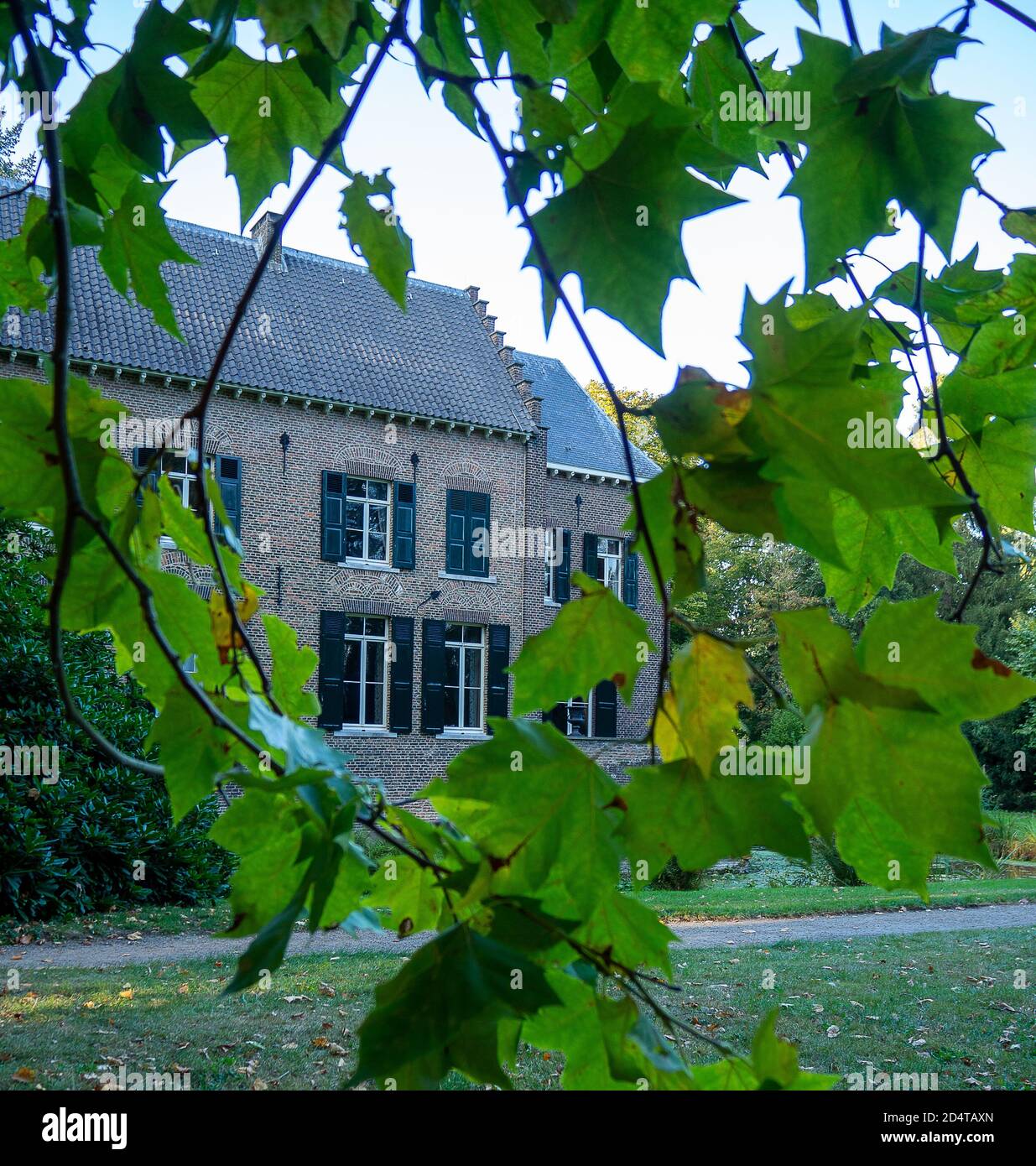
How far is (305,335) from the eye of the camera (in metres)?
17.7

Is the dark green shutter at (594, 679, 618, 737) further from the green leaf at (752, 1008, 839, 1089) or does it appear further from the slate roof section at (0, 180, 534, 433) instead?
the green leaf at (752, 1008, 839, 1089)

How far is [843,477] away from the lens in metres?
0.61

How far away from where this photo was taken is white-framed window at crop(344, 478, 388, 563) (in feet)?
56.2

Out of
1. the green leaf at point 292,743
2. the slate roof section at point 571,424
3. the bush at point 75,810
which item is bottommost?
the bush at point 75,810

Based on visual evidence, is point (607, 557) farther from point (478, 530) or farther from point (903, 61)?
point (903, 61)

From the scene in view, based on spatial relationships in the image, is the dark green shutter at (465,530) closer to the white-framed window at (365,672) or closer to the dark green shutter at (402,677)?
the dark green shutter at (402,677)

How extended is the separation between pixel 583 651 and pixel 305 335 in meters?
17.8

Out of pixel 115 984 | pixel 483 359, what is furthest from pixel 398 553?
pixel 115 984

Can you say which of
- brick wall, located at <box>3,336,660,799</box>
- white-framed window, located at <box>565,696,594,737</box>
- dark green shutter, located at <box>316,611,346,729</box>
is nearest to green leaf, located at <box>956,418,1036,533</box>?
brick wall, located at <box>3,336,660,799</box>

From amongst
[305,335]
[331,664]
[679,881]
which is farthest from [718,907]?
[305,335]

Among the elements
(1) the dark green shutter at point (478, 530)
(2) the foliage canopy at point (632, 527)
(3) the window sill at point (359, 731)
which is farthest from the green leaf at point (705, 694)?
(1) the dark green shutter at point (478, 530)

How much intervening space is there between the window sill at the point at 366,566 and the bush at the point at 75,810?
7.53 meters

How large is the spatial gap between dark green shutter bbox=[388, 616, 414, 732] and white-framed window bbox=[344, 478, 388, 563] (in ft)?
4.00

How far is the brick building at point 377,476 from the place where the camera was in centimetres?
1583
